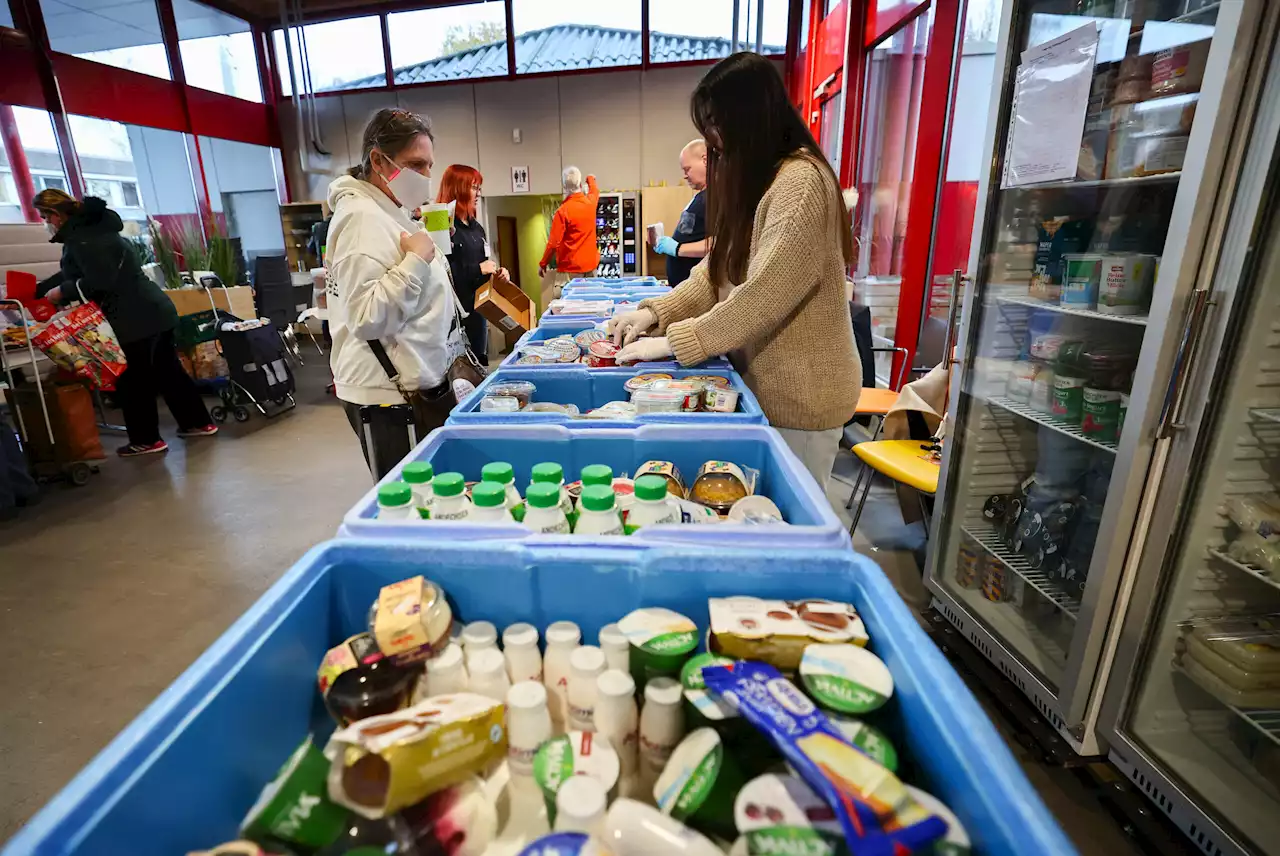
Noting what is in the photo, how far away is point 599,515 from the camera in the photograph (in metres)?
0.85

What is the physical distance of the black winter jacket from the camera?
373 cm

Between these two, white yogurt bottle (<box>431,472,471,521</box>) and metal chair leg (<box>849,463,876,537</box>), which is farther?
metal chair leg (<box>849,463,876,537</box>)

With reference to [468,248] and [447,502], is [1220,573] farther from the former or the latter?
[468,248]

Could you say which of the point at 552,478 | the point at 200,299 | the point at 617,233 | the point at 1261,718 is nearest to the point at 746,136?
the point at 552,478

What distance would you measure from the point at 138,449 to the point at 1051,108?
5369 mm

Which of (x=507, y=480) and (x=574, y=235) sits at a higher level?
(x=574, y=235)

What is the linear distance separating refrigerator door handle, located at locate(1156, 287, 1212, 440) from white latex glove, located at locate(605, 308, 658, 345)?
4.15 ft

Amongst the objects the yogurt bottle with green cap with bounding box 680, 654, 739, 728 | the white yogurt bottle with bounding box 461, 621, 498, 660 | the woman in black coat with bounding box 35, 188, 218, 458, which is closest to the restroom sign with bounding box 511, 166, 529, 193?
the woman in black coat with bounding box 35, 188, 218, 458

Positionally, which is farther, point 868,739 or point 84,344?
point 84,344

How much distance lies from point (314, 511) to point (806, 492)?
320 centimetres

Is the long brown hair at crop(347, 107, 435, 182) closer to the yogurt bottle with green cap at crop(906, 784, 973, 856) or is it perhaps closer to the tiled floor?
the tiled floor

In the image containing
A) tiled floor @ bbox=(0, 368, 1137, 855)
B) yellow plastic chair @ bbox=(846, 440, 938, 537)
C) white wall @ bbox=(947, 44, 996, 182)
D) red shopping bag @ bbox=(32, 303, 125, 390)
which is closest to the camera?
tiled floor @ bbox=(0, 368, 1137, 855)

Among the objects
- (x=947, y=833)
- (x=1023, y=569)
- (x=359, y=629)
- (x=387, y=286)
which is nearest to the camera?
(x=947, y=833)

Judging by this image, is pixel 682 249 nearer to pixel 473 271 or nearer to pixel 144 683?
pixel 473 271
